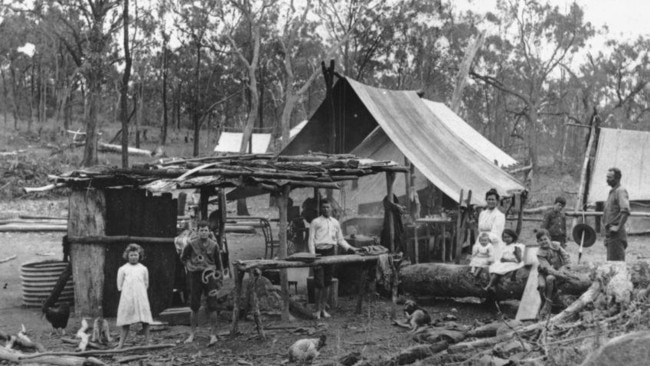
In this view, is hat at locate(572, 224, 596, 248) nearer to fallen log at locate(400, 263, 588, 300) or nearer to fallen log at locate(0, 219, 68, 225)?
fallen log at locate(400, 263, 588, 300)

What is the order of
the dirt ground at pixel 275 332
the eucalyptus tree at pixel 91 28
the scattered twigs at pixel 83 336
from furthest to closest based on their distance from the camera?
the eucalyptus tree at pixel 91 28
the scattered twigs at pixel 83 336
the dirt ground at pixel 275 332

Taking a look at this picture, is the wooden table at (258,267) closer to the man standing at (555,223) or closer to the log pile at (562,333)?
the log pile at (562,333)

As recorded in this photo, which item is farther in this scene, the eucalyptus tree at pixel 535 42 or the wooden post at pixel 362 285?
the eucalyptus tree at pixel 535 42

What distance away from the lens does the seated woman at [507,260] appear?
28.7 ft

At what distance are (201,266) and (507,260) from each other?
13.1ft

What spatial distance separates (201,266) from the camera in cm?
834

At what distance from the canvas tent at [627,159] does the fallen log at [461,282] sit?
294 inches

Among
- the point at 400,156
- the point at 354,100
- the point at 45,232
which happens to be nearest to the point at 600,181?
the point at 400,156

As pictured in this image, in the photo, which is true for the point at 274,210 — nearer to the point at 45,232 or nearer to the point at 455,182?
the point at 45,232

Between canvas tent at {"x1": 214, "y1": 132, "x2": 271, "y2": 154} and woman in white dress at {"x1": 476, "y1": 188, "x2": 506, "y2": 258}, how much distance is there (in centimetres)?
2413

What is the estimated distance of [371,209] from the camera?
15.5m

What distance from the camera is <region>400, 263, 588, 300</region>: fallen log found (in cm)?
809

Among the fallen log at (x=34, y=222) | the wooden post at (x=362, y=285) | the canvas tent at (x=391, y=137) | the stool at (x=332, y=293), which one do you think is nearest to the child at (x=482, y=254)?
the wooden post at (x=362, y=285)

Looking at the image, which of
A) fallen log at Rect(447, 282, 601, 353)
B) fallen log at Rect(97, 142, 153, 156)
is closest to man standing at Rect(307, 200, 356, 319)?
fallen log at Rect(447, 282, 601, 353)
